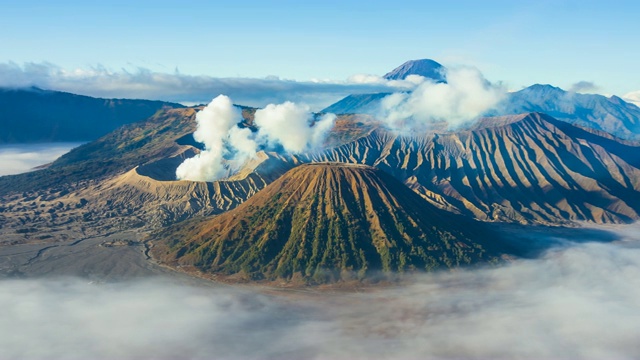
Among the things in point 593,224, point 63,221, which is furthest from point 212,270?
point 593,224

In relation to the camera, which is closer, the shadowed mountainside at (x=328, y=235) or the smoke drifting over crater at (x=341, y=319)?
the smoke drifting over crater at (x=341, y=319)

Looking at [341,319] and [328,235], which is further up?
[328,235]

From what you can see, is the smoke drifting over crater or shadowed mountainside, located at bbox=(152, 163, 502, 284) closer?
the smoke drifting over crater

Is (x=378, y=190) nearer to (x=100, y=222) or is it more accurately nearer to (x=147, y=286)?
(x=147, y=286)

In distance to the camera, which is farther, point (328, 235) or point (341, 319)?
point (328, 235)
